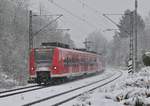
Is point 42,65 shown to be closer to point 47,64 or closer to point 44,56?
point 47,64

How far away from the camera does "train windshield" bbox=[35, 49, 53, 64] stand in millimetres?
27922

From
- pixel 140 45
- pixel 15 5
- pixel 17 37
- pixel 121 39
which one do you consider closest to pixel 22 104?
pixel 17 37

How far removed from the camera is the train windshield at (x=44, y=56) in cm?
2792

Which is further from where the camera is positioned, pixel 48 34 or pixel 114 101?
pixel 48 34

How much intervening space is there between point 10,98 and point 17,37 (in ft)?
140

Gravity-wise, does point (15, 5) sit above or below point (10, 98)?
above

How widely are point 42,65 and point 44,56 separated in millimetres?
610

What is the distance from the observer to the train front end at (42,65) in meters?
27.8

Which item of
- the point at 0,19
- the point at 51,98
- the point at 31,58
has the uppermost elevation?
the point at 0,19

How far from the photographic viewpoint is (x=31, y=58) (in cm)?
2842

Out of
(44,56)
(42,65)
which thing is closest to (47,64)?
(42,65)

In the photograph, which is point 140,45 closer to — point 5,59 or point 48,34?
point 48,34

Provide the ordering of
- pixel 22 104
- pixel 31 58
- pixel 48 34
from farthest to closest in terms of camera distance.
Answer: pixel 48 34, pixel 31 58, pixel 22 104

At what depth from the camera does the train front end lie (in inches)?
1096
